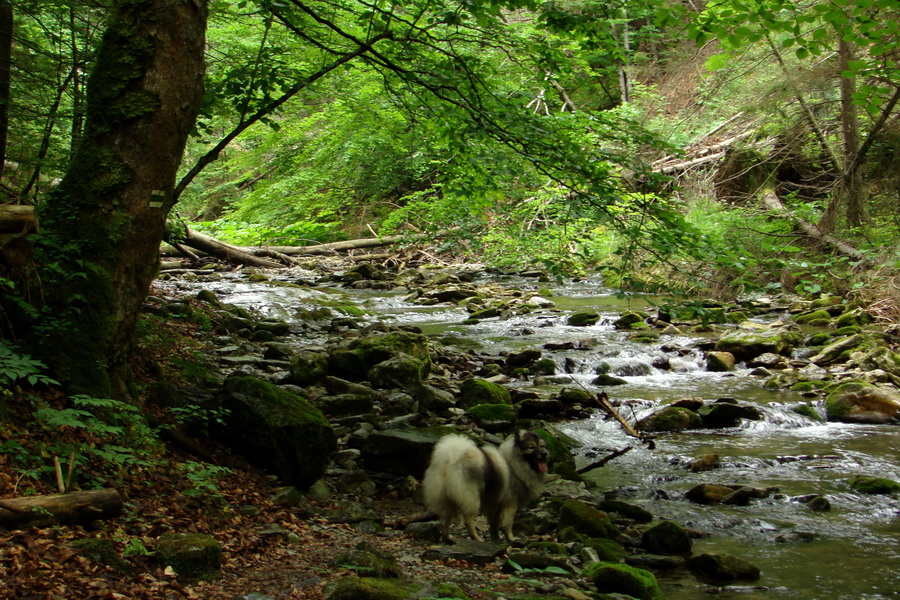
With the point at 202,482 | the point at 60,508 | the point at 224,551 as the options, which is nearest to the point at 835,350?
the point at 202,482

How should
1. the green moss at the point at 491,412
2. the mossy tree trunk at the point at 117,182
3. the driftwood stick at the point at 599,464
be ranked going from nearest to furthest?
the mossy tree trunk at the point at 117,182 < the driftwood stick at the point at 599,464 < the green moss at the point at 491,412

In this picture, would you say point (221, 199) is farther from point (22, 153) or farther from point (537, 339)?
point (22, 153)

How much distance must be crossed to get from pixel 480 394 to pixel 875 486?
4476mm

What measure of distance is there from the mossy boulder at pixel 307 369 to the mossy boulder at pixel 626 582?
4986mm

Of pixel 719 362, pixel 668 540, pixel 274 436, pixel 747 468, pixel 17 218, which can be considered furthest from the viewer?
pixel 719 362

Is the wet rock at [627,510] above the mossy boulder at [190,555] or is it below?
below

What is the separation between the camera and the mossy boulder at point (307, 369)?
830 cm

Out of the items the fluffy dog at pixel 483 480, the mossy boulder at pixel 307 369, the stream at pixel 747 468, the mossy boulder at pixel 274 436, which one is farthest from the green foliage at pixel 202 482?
the mossy boulder at pixel 307 369

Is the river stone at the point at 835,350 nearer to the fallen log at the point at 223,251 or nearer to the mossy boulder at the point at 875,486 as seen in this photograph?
the mossy boulder at the point at 875,486

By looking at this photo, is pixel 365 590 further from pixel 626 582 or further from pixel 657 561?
pixel 657 561

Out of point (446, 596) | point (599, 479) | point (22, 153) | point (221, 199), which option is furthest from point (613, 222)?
point (221, 199)

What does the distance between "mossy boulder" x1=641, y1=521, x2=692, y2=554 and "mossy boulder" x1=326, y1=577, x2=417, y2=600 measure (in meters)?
2.35

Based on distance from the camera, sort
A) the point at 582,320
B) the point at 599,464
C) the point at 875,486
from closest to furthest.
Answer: the point at 875,486 < the point at 599,464 < the point at 582,320

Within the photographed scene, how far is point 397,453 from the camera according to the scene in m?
6.09
